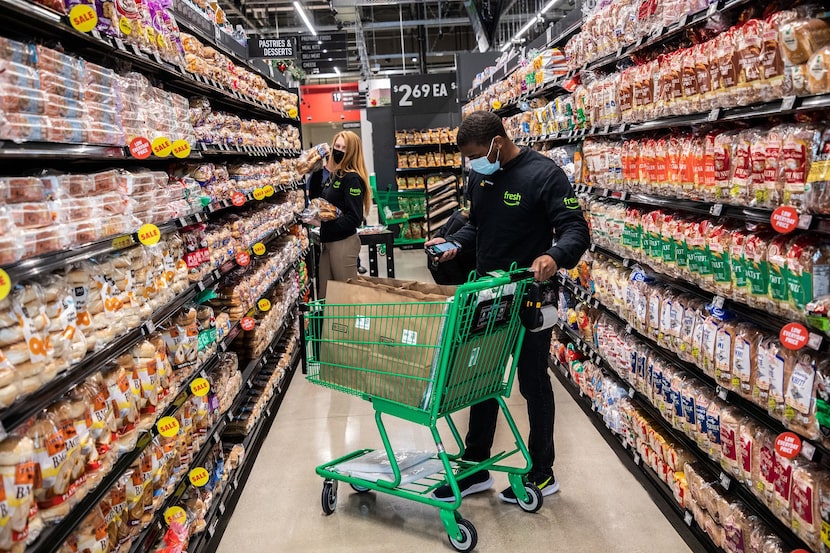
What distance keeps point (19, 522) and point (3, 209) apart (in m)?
0.75

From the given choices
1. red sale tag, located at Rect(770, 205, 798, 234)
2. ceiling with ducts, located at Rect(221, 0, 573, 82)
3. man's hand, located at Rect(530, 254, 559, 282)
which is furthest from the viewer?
ceiling with ducts, located at Rect(221, 0, 573, 82)

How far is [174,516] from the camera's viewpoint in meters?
2.70

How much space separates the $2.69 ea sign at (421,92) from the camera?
1346 cm

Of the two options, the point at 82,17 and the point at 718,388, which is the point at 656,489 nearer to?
the point at 718,388

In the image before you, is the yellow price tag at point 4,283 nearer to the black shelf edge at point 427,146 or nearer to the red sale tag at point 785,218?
the red sale tag at point 785,218

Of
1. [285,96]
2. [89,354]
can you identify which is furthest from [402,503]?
[285,96]

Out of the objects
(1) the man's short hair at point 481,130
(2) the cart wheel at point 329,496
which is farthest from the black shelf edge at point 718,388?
(2) the cart wheel at point 329,496

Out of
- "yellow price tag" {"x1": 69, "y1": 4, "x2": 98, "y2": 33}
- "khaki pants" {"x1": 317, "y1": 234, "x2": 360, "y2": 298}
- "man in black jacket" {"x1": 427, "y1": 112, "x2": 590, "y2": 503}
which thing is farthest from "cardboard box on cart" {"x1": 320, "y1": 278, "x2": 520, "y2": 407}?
"khaki pants" {"x1": 317, "y1": 234, "x2": 360, "y2": 298}

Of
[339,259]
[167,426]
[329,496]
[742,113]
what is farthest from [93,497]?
[339,259]

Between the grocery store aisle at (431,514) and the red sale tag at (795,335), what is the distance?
1.28 metres

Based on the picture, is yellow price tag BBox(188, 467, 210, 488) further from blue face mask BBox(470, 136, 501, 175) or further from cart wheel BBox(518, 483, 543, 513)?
blue face mask BBox(470, 136, 501, 175)

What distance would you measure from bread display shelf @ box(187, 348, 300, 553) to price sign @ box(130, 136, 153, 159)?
165cm

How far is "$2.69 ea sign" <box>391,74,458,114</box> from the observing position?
13.5 m

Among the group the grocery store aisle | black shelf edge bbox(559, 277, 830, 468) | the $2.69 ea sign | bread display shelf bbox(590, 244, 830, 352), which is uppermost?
the $2.69 ea sign
